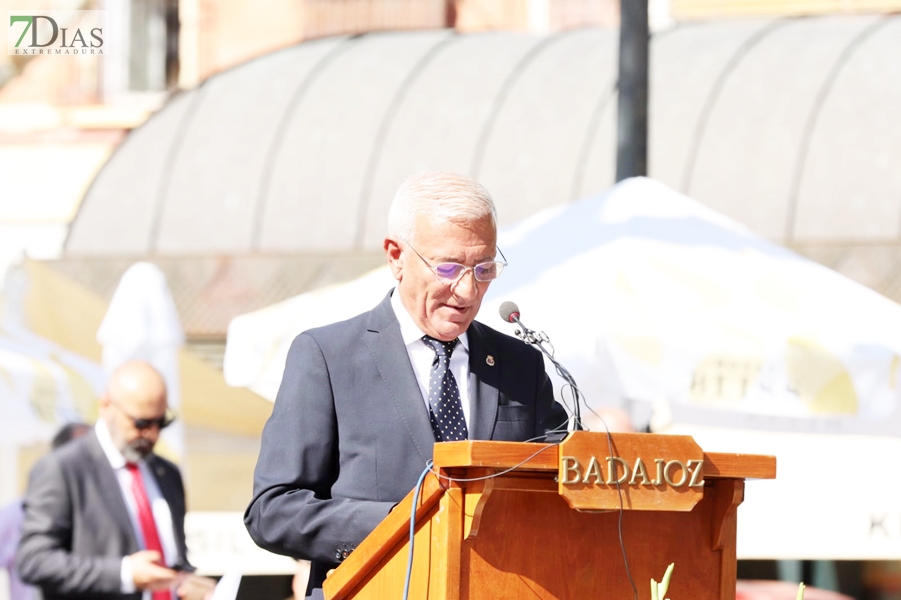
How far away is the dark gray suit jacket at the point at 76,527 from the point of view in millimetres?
6070

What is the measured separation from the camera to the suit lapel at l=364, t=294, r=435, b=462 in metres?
2.81

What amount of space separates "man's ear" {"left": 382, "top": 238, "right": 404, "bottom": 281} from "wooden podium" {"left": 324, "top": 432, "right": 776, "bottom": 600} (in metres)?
0.61

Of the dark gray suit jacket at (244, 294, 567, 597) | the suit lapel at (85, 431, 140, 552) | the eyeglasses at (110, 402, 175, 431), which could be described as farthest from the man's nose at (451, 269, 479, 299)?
the eyeglasses at (110, 402, 175, 431)

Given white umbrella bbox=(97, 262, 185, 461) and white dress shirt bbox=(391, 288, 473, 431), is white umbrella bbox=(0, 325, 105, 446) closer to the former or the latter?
white umbrella bbox=(97, 262, 185, 461)

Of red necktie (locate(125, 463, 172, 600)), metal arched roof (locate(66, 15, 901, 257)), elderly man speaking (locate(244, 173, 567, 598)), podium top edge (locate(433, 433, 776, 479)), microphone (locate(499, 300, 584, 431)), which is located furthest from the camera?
metal arched roof (locate(66, 15, 901, 257))

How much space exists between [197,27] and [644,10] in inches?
233

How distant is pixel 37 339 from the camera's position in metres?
6.80

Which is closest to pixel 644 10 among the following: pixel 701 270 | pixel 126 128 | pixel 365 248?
pixel 701 270

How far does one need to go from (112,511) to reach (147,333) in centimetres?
100

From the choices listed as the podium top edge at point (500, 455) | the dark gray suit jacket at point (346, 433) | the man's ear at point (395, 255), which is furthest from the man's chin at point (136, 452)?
the podium top edge at point (500, 455)

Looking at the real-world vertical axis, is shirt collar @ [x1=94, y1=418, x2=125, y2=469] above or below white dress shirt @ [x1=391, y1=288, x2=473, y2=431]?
below

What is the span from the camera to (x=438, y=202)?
2814mm

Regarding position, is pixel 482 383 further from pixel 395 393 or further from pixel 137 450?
pixel 137 450

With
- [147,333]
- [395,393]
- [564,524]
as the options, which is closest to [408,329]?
[395,393]
